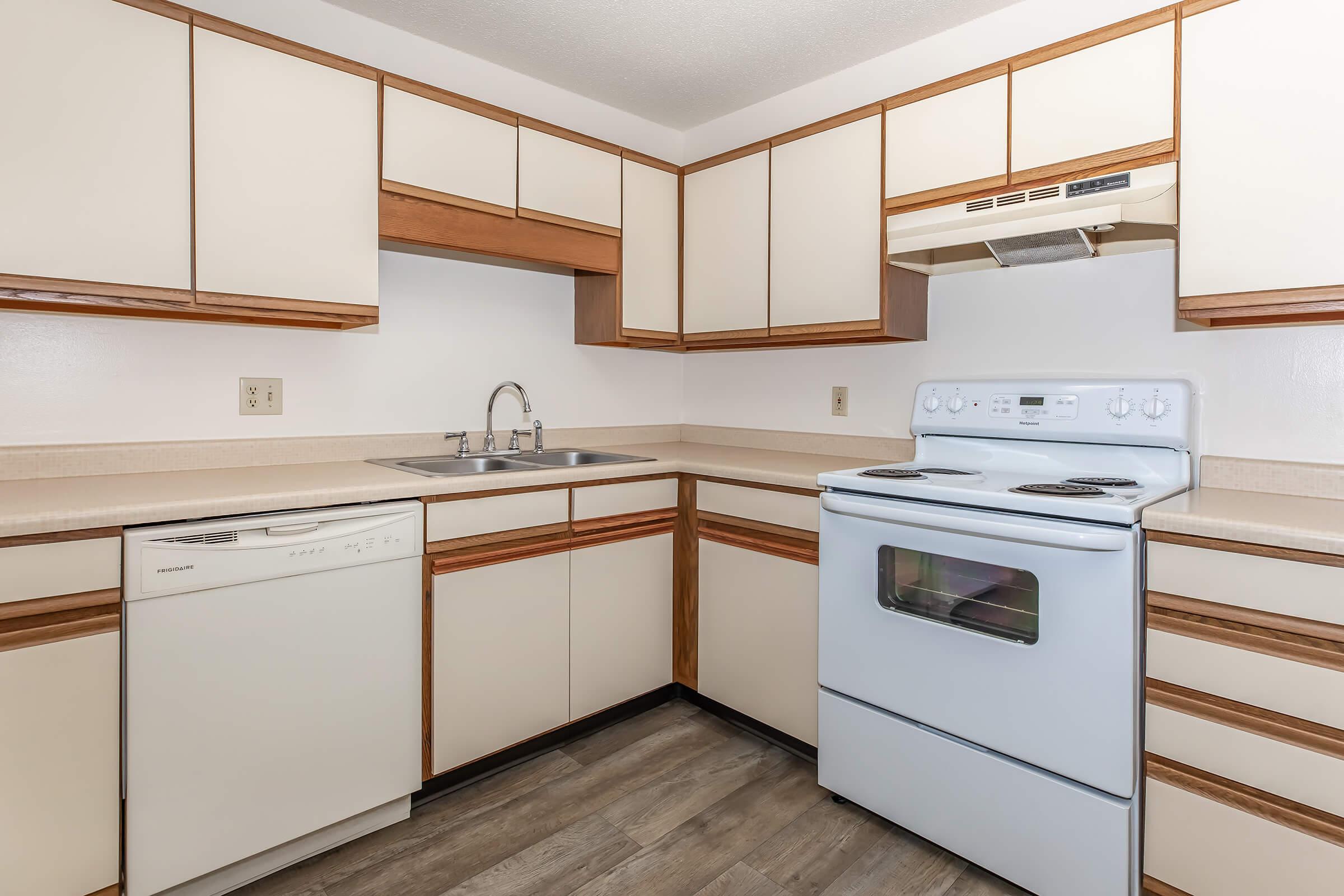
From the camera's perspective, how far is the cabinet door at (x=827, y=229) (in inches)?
88.7

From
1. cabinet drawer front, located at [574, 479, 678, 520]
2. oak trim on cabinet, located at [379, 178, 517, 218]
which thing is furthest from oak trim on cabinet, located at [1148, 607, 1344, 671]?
oak trim on cabinet, located at [379, 178, 517, 218]

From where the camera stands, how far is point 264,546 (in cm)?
159

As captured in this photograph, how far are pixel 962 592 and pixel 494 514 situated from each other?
1286mm

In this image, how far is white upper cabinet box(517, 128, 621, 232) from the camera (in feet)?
7.74

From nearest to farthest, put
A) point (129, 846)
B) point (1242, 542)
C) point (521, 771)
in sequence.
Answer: point (1242, 542) → point (129, 846) → point (521, 771)

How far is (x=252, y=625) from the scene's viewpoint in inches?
62.4

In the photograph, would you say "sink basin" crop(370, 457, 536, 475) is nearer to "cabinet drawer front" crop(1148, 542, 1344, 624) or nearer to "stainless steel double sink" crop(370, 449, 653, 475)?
"stainless steel double sink" crop(370, 449, 653, 475)

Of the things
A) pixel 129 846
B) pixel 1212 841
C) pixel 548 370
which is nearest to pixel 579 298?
pixel 548 370

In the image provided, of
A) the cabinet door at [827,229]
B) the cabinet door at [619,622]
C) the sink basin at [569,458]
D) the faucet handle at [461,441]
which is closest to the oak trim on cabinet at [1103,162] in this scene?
the cabinet door at [827,229]

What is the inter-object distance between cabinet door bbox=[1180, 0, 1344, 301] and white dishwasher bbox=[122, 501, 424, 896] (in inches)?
82.0

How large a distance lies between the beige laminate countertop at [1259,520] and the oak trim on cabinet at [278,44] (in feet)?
7.54

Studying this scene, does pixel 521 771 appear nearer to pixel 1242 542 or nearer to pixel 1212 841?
pixel 1212 841

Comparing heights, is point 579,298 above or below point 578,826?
above

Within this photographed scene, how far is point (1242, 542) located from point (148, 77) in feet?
8.51
